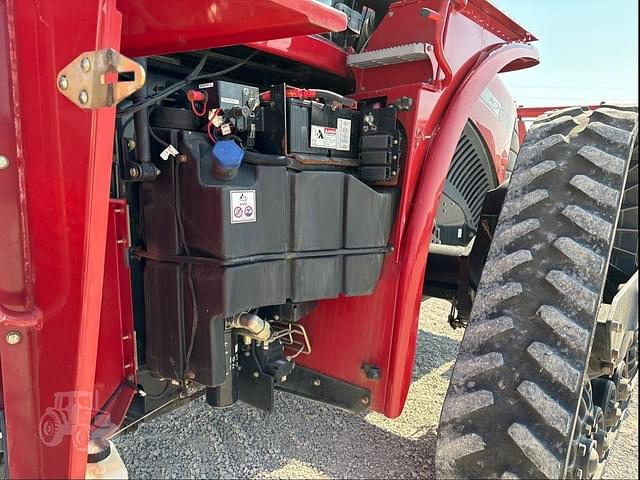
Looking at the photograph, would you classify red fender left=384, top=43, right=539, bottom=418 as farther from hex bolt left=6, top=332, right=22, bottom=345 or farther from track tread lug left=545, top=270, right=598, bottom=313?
hex bolt left=6, top=332, right=22, bottom=345

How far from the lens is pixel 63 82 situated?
121 cm

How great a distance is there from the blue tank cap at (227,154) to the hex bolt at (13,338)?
70cm

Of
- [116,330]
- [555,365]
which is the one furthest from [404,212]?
[116,330]

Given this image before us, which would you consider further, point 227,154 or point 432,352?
point 432,352

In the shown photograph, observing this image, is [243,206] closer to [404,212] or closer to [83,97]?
[83,97]

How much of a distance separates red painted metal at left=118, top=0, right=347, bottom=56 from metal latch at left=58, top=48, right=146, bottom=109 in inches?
8.3

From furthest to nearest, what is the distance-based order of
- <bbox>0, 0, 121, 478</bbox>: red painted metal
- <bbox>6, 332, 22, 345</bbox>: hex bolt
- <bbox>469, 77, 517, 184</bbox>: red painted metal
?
<bbox>469, 77, 517, 184</bbox>: red painted metal < <bbox>6, 332, 22, 345</bbox>: hex bolt < <bbox>0, 0, 121, 478</bbox>: red painted metal

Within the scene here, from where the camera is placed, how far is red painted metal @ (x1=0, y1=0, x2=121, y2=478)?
1.22 meters

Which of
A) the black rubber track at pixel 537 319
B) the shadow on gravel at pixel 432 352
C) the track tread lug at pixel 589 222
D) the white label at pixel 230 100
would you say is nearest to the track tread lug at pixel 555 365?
the black rubber track at pixel 537 319

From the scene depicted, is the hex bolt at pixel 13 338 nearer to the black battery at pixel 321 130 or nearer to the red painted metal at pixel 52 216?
the red painted metal at pixel 52 216

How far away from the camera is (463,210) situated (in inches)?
111

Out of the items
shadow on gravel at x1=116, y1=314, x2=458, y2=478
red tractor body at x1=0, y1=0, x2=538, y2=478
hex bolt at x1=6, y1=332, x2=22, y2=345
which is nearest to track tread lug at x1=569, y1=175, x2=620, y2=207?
red tractor body at x1=0, y1=0, x2=538, y2=478

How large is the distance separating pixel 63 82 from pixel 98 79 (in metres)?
0.12

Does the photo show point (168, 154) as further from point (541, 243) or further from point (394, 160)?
point (541, 243)
